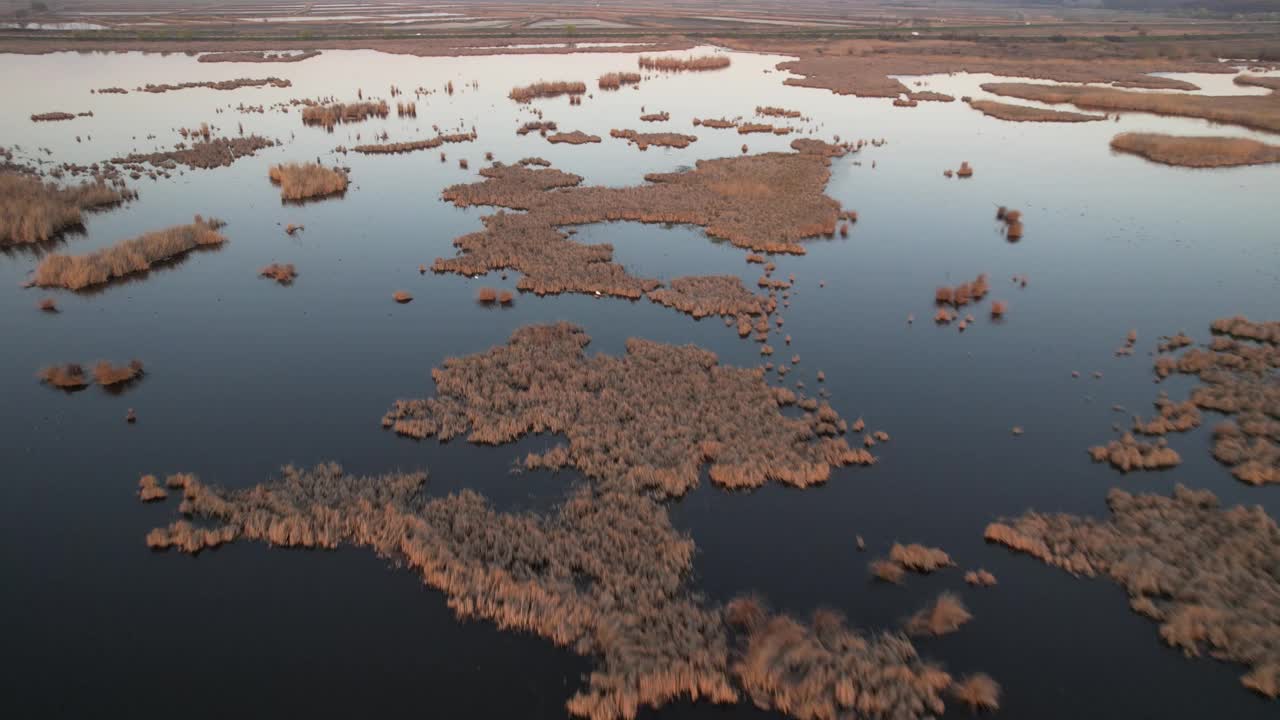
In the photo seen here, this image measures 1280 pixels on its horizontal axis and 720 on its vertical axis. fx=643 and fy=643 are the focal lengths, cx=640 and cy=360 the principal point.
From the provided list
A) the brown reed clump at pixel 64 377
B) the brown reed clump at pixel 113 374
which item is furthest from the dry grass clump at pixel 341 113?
the brown reed clump at pixel 113 374

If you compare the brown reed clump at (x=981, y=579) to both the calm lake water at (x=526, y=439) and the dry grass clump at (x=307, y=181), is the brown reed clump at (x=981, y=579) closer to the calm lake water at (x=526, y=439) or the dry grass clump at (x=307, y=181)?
the calm lake water at (x=526, y=439)

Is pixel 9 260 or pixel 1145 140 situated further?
pixel 1145 140

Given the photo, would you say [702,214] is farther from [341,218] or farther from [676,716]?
[676,716]

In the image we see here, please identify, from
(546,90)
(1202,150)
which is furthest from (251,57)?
(1202,150)

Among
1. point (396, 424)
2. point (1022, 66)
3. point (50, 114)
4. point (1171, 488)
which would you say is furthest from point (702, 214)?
point (1022, 66)

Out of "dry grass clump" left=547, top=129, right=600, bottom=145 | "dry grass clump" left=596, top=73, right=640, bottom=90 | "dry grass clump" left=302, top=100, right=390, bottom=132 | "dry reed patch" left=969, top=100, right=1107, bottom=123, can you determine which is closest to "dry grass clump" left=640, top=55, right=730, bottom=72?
"dry grass clump" left=596, top=73, right=640, bottom=90

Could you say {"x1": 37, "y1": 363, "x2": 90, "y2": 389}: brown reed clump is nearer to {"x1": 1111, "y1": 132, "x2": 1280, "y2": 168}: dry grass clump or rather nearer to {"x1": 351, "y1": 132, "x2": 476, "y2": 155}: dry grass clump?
{"x1": 351, "y1": 132, "x2": 476, "y2": 155}: dry grass clump
